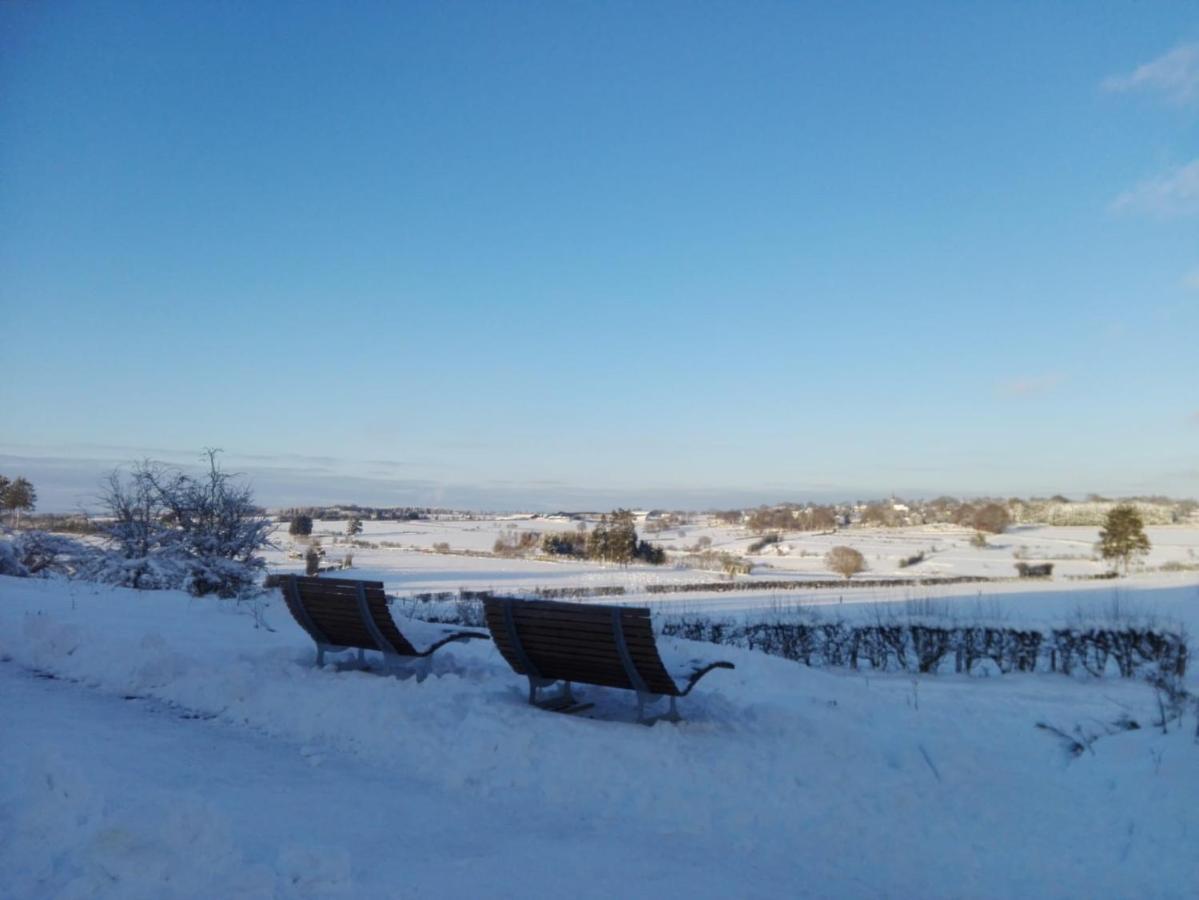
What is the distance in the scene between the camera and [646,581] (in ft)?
176

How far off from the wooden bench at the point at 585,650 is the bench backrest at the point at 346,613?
1354 mm

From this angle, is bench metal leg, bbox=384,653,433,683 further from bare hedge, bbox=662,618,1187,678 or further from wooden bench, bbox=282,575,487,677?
bare hedge, bbox=662,618,1187,678

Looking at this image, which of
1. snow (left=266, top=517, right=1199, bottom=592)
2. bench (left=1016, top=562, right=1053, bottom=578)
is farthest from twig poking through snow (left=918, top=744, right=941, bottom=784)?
bench (left=1016, top=562, right=1053, bottom=578)

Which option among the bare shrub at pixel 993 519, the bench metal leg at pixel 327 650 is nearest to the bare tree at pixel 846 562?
the bare shrub at pixel 993 519

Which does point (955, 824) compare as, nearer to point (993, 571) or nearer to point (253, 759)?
point (253, 759)

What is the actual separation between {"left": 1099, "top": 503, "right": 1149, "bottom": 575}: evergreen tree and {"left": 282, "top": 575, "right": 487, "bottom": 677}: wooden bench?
142ft

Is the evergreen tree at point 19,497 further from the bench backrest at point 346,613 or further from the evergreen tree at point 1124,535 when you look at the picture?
the evergreen tree at point 1124,535

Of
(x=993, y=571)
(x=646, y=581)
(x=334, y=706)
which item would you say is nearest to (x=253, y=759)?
(x=334, y=706)

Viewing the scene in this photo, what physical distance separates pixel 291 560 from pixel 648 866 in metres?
55.4

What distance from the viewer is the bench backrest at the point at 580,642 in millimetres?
6102

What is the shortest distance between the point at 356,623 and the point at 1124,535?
4524 centimetres

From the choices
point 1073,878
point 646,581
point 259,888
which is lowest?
point 646,581

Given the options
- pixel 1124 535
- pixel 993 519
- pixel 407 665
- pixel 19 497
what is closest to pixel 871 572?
pixel 993 519

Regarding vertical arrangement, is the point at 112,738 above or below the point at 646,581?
above
